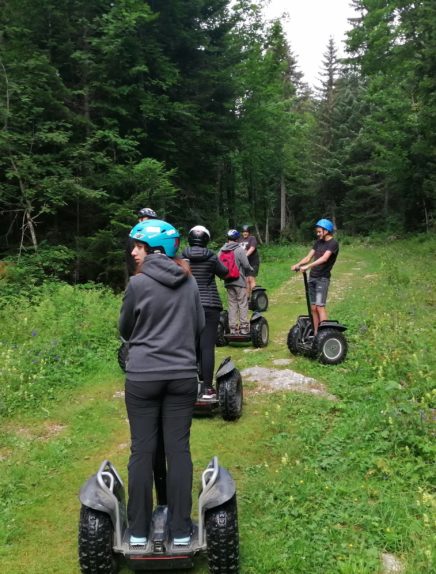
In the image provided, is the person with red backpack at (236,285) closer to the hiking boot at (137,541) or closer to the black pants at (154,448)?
the black pants at (154,448)

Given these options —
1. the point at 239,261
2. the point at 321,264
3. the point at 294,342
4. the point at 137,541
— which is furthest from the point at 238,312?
the point at 137,541

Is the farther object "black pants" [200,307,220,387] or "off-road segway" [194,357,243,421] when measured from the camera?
"black pants" [200,307,220,387]

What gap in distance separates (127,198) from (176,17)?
307 inches

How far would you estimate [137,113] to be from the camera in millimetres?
16375

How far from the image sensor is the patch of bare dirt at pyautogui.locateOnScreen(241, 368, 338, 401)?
6457 mm

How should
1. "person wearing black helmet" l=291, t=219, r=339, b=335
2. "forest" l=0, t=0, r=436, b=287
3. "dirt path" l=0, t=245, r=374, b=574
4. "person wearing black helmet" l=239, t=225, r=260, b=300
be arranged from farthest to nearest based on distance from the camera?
"forest" l=0, t=0, r=436, b=287 < "person wearing black helmet" l=239, t=225, r=260, b=300 < "person wearing black helmet" l=291, t=219, r=339, b=335 < "dirt path" l=0, t=245, r=374, b=574

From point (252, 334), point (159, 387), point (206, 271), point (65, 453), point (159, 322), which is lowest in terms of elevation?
point (65, 453)

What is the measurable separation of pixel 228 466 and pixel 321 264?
13.7ft

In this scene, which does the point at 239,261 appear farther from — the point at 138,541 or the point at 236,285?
the point at 138,541

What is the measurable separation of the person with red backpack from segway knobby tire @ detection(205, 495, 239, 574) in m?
5.64

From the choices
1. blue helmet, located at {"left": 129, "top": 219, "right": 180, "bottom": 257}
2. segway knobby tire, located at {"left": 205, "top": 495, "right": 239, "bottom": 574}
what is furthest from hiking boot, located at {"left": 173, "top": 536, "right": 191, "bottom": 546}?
blue helmet, located at {"left": 129, "top": 219, "right": 180, "bottom": 257}

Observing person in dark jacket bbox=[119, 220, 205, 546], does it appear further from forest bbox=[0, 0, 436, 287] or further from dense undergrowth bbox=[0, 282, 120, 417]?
forest bbox=[0, 0, 436, 287]

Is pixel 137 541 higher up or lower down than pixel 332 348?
lower down

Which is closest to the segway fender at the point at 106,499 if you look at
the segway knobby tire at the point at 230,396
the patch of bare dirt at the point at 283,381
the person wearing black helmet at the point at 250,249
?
the segway knobby tire at the point at 230,396
